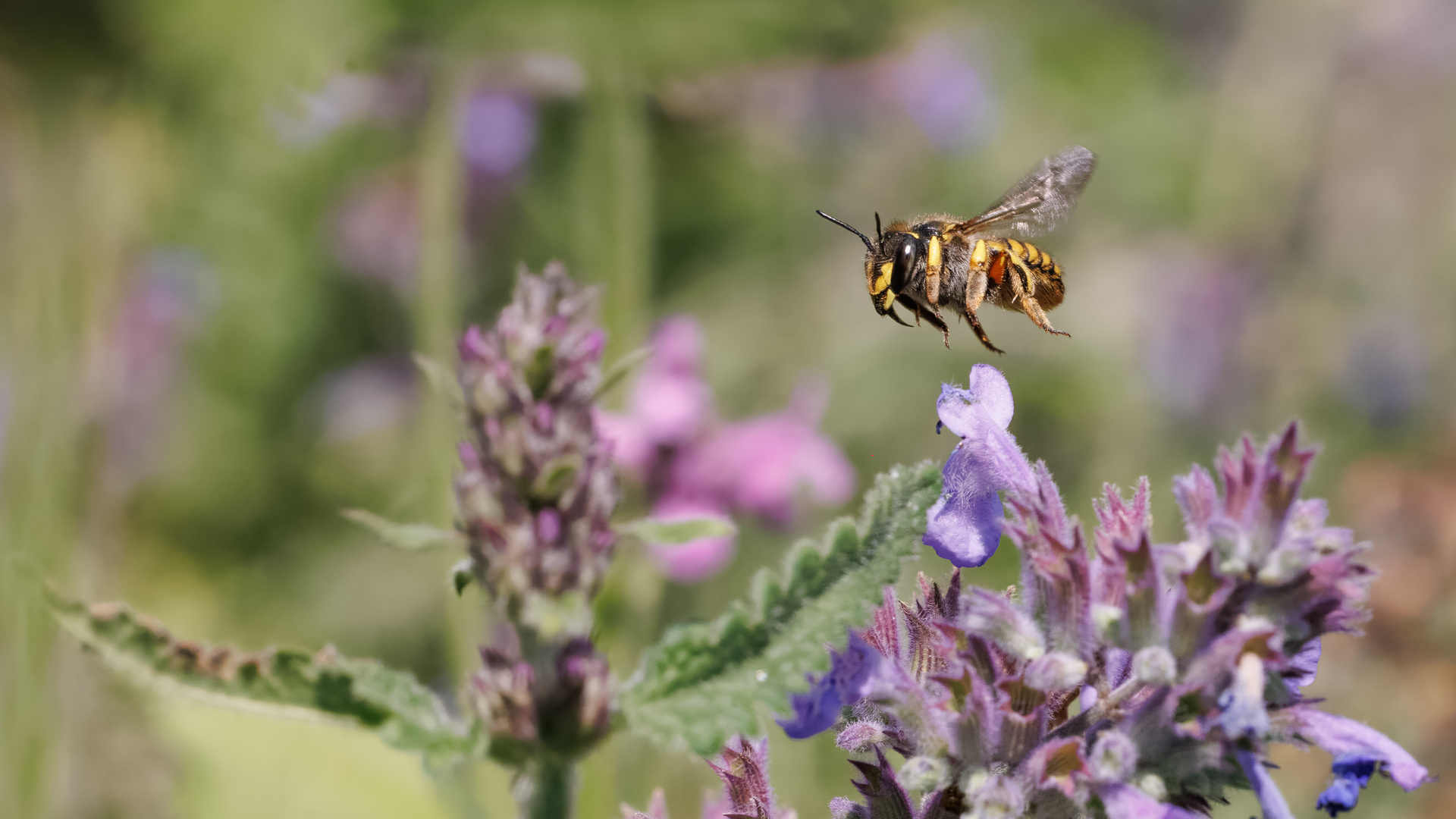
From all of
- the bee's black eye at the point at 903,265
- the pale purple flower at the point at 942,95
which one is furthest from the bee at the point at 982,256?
the pale purple flower at the point at 942,95

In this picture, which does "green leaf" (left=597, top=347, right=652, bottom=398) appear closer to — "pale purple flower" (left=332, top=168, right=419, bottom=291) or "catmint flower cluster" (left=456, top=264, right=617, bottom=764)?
"catmint flower cluster" (left=456, top=264, right=617, bottom=764)

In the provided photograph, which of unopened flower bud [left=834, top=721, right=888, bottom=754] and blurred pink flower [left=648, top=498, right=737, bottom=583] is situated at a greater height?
blurred pink flower [left=648, top=498, right=737, bottom=583]

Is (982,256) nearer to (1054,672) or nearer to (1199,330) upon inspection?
(1054,672)

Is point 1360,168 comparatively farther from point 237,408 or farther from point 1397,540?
point 237,408

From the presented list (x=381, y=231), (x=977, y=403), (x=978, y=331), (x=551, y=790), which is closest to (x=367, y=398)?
(x=381, y=231)

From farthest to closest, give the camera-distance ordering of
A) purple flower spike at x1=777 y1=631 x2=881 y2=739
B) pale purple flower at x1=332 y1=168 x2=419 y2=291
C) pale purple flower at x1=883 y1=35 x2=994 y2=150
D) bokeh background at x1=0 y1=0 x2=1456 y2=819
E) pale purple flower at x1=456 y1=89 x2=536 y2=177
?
pale purple flower at x1=883 y1=35 x2=994 y2=150, pale purple flower at x1=332 y1=168 x2=419 y2=291, pale purple flower at x1=456 y1=89 x2=536 y2=177, bokeh background at x1=0 y1=0 x2=1456 y2=819, purple flower spike at x1=777 y1=631 x2=881 y2=739

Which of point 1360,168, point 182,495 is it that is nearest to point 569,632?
point 182,495

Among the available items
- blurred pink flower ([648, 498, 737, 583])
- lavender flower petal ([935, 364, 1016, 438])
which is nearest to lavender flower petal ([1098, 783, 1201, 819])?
lavender flower petal ([935, 364, 1016, 438])
